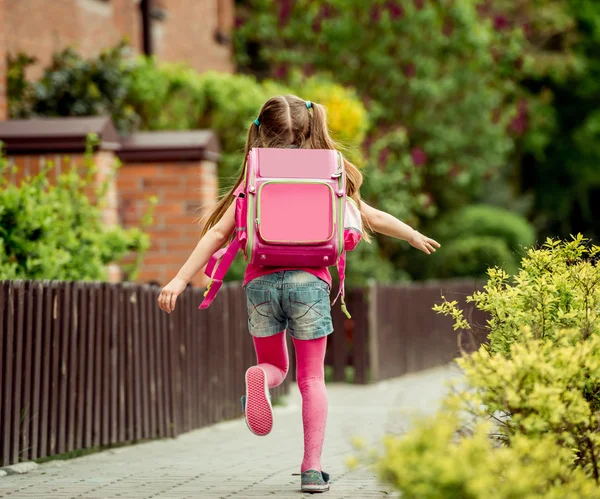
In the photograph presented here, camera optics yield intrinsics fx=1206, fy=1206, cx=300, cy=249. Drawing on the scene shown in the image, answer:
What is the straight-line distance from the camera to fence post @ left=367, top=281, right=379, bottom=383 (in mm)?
14547

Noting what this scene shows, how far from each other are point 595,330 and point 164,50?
13299 mm

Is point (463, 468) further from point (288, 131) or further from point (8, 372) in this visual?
point (8, 372)

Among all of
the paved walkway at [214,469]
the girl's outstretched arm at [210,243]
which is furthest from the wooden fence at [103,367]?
the girl's outstretched arm at [210,243]

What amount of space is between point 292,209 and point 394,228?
1.92ft

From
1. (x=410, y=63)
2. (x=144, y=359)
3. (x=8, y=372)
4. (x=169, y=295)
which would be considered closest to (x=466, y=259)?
(x=410, y=63)

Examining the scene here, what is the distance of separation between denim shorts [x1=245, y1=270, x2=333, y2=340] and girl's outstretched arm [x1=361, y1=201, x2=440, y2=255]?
420 millimetres

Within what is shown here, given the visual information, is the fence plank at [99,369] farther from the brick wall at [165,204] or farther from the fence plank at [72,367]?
the brick wall at [165,204]

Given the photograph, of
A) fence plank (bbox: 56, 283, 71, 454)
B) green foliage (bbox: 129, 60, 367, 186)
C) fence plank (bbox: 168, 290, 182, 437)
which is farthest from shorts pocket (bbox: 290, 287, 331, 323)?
green foliage (bbox: 129, 60, 367, 186)

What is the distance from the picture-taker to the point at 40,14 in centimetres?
1283

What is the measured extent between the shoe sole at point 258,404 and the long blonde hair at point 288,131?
30.8 inches

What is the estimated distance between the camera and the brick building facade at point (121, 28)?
40.6 feet

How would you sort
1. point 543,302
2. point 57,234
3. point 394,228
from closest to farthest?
point 543,302
point 394,228
point 57,234

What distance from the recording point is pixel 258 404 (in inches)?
205

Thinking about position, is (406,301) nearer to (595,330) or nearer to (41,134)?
(41,134)
